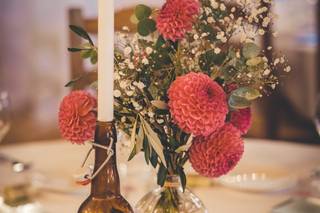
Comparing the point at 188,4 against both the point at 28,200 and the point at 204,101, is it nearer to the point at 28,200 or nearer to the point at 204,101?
the point at 204,101

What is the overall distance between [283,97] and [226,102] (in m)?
2.67

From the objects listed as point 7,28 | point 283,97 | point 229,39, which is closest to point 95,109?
point 229,39

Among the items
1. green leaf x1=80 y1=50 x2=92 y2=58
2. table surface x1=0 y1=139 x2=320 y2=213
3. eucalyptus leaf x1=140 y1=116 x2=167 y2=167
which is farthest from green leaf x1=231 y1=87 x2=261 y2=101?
table surface x1=0 y1=139 x2=320 y2=213

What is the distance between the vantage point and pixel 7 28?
2820mm

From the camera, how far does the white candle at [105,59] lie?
0.69m

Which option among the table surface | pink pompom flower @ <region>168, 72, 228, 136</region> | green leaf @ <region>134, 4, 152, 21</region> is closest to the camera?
pink pompom flower @ <region>168, 72, 228, 136</region>

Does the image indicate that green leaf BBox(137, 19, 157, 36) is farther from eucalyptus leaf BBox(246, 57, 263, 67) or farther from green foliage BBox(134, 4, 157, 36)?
eucalyptus leaf BBox(246, 57, 263, 67)

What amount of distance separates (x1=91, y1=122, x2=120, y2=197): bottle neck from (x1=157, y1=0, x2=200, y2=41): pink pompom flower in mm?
139

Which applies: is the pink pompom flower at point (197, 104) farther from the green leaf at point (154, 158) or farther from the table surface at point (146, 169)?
the table surface at point (146, 169)

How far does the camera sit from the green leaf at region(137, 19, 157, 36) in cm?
78

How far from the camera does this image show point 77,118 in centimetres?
75

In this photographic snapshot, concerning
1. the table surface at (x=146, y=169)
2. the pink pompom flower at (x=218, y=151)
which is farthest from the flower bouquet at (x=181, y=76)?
the table surface at (x=146, y=169)

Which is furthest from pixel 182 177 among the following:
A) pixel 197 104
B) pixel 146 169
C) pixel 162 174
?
pixel 146 169

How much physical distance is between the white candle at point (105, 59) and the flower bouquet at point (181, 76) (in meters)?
0.05
